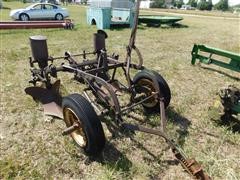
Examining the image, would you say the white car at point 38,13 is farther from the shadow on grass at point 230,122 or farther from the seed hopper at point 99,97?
the shadow on grass at point 230,122

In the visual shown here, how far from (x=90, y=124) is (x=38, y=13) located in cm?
1628

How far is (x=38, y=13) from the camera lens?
17297 mm

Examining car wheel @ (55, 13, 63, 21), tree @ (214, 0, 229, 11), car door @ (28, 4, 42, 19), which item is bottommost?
tree @ (214, 0, 229, 11)

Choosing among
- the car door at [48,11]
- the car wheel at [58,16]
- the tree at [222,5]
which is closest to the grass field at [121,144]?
the car door at [48,11]

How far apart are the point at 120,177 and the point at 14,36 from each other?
947 centimetres

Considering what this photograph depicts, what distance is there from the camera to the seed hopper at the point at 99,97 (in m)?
3.01

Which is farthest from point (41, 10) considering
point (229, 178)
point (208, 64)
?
point (229, 178)

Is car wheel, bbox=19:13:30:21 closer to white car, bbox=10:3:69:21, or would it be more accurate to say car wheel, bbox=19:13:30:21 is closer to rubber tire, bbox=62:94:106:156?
white car, bbox=10:3:69:21

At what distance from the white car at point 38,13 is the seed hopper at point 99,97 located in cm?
1349

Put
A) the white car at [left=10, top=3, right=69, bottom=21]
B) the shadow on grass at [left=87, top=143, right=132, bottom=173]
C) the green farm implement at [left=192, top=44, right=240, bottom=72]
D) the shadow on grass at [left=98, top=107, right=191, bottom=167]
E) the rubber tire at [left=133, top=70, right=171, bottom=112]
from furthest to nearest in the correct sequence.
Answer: the white car at [left=10, top=3, right=69, bottom=21]
the green farm implement at [left=192, top=44, right=240, bottom=72]
the rubber tire at [left=133, top=70, right=171, bottom=112]
the shadow on grass at [left=98, top=107, right=191, bottom=167]
the shadow on grass at [left=87, top=143, right=132, bottom=173]

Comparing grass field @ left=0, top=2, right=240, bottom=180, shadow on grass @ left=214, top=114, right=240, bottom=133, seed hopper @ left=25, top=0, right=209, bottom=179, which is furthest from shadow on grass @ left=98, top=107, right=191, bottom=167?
shadow on grass @ left=214, top=114, right=240, bottom=133

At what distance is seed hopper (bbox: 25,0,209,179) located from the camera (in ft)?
9.88

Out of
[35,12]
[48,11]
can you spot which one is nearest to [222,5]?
[48,11]

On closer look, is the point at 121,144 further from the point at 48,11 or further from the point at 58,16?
the point at 58,16
